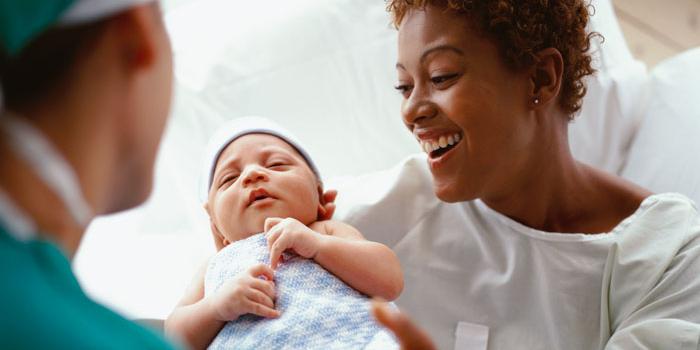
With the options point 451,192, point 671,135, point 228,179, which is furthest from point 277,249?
point 671,135

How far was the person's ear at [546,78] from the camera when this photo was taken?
1.54 metres

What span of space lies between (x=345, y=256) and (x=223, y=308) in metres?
0.21

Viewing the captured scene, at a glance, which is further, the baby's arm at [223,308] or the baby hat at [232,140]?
the baby hat at [232,140]

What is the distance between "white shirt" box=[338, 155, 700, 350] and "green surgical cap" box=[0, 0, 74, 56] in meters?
1.11

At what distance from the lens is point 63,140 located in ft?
2.16

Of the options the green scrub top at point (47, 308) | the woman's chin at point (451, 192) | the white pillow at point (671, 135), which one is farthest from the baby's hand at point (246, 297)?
the white pillow at point (671, 135)

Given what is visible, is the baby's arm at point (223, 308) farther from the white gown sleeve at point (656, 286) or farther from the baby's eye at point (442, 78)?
the white gown sleeve at point (656, 286)

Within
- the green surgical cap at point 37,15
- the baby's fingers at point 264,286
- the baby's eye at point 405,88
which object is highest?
the green surgical cap at point 37,15

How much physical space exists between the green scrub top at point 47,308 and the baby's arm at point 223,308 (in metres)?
0.53

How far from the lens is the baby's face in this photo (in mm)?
1407

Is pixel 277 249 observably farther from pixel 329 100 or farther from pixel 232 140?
pixel 329 100

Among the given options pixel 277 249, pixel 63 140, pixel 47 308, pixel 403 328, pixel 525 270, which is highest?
pixel 63 140

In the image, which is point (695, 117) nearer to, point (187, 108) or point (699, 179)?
point (699, 179)

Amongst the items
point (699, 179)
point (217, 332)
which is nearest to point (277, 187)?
point (217, 332)
